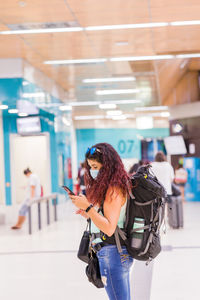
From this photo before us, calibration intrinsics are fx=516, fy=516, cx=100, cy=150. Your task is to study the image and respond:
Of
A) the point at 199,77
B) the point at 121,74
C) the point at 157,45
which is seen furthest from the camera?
the point at 199,77

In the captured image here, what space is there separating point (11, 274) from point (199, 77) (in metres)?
11.9

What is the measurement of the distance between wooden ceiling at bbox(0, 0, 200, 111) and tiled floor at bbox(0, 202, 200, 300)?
354 cm

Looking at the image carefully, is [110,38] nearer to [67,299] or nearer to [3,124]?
[67,299]

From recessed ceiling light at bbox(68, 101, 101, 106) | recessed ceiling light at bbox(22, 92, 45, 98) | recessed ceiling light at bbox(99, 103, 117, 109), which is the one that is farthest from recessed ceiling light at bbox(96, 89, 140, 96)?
recessed ceiling light at bbox(22, 92, 45, 98)

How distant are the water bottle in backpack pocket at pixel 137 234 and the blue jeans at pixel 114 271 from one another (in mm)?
76

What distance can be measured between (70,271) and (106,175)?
3656mm

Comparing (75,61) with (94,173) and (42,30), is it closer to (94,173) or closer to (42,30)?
(42,30)

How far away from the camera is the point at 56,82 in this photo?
1347cm

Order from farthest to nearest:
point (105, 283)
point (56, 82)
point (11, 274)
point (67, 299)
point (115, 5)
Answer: point (56, 82), point (115, 5), point (11, 274), point (67, 299), point (105, 283)

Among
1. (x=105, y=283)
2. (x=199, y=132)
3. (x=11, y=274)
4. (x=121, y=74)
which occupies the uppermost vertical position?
(x=121, y=74)

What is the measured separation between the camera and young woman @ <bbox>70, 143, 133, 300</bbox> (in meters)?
2.76

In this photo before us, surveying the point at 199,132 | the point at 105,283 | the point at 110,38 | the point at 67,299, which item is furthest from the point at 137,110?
the point at 105,283

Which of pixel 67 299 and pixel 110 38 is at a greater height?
pixel 110 38

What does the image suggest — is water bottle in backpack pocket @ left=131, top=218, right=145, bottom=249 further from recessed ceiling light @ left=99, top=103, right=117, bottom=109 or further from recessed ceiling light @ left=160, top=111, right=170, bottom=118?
recessed ceiling light @ left=160, top=111, right=170, bottom=118
